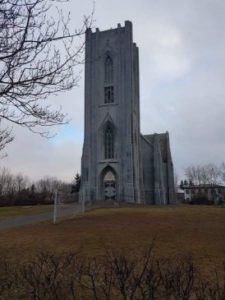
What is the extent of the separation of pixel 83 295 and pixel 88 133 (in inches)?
1938

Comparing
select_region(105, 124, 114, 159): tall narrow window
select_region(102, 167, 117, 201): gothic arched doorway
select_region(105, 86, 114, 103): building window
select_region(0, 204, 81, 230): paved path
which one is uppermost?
select_region(105, 86, 114, 103): building window

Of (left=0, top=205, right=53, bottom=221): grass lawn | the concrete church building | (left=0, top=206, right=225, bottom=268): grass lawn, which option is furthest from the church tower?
(left=0, top=206, right=225, bottom=268): grass lawn

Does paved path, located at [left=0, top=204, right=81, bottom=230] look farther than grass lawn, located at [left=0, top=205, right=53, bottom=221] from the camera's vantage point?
No

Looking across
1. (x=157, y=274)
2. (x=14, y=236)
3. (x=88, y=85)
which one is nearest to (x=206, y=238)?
(x=14, y=236)

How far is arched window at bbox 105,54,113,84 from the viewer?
186 ft

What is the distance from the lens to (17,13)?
636cm

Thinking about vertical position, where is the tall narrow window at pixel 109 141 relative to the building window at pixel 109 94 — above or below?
below

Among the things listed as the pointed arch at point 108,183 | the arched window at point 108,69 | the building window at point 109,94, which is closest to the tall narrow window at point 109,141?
the pointed arch at point 108,183

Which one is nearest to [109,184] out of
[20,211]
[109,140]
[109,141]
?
[109,141]

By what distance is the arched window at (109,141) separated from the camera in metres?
54.8

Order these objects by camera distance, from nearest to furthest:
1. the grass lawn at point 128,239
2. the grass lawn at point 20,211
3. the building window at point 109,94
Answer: the grass lawn at point 128,239 → the grass lawn at point 20,211 → the building window at point 109,94

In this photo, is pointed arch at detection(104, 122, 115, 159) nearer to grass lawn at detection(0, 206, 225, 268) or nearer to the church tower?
the church tower

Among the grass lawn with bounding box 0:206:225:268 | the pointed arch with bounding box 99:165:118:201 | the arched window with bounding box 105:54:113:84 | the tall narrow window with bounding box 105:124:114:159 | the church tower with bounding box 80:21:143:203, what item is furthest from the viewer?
the arched window with bounding box 105:54:113:84

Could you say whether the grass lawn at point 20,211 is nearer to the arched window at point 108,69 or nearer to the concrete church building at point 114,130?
the concrete church building at point 114,130
